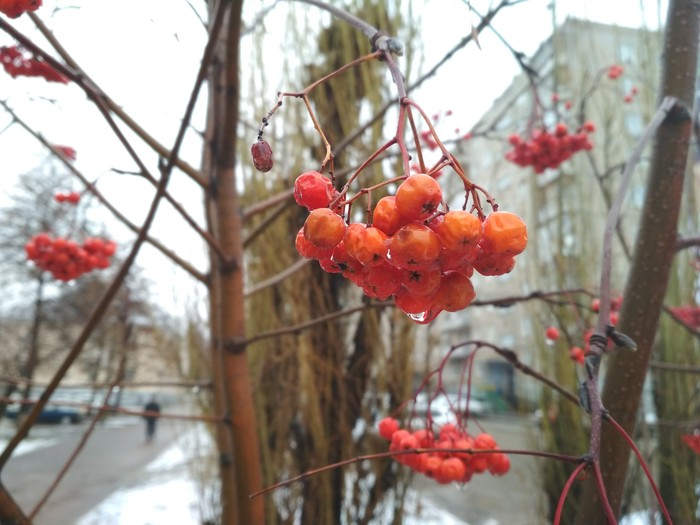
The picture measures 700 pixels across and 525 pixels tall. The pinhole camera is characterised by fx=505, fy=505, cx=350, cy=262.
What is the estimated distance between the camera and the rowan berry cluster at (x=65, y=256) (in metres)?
1.68

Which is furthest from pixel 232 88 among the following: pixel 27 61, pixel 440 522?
pixel 440 522

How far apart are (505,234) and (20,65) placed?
51.3 inches

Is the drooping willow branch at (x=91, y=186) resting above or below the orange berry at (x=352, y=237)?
above

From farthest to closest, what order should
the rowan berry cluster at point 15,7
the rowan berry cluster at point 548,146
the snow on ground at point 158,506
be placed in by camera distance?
the snow on ground at point 158,506 < the rowan berry cluster at point 548,146 < the rowan berry cluster at point 15,7

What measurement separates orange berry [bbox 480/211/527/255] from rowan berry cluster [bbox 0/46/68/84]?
1.19 m

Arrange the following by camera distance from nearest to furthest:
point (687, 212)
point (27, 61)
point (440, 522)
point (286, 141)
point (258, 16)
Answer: point (27, 61)
point (258, 16)
point (286, 141)
point (687, 212)
point (440, 522)

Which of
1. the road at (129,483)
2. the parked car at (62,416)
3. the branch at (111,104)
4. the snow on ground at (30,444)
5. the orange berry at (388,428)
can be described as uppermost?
the branch at (111,104)

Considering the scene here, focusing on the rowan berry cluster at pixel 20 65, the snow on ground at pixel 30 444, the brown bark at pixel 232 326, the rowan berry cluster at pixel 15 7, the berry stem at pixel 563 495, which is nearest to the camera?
the berry stem at pixel 563 495

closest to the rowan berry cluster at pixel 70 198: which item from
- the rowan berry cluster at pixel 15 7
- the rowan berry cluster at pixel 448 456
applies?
the rowan berry cluster at pixel 15 7

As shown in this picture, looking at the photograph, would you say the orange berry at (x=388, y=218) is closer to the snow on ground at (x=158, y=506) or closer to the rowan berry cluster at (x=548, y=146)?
the rowan berry cluster at (x=548, y=146)

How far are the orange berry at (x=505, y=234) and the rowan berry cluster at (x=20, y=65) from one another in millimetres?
1192

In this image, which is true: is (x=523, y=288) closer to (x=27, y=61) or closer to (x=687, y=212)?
(x=687, y=212)

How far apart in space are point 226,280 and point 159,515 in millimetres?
3911

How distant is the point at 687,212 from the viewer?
2641mm
